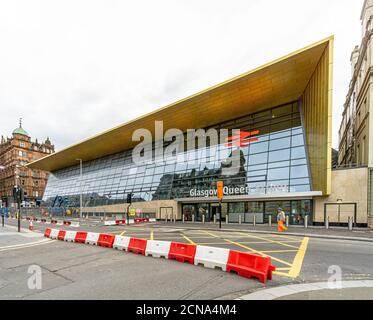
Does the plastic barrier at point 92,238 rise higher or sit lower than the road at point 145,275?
lower

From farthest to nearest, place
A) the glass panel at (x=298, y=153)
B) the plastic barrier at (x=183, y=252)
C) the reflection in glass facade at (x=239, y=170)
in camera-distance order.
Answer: the reflection in glass facade at (x=239, y=170)
the glass panel at (x=298, y=153)
the plastic barrier at (x=183, y=252)

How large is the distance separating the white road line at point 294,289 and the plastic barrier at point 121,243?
21.5 feet

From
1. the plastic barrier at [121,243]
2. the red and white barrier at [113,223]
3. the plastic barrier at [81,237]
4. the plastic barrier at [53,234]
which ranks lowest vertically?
the red and white barrier at [113,223]

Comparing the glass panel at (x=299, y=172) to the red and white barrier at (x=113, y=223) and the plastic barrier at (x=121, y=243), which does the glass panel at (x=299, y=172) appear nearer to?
the plastic barrier at (x=121, y=243)

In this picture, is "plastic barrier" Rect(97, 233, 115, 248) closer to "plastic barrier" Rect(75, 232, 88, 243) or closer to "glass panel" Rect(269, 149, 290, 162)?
"plastic barrier" Rect(75, 232, 88, 243)

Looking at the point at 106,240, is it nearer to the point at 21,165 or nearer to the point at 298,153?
the point at 298,153

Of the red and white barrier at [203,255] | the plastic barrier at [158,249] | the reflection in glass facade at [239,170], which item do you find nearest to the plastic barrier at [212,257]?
the red and white barrier at [203,255]

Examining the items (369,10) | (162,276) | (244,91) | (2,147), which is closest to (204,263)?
(162,276)

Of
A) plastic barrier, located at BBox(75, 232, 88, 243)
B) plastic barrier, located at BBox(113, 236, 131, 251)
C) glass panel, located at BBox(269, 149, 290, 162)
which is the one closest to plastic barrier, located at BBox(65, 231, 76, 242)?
plastic barrier, located at BBox(75, 232, 88, 243)

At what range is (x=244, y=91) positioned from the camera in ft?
78.2

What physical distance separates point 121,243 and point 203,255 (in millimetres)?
4574

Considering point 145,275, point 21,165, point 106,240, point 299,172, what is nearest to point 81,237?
point 106,240

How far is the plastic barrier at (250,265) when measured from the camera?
231 inches

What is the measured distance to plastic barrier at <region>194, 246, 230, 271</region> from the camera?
272 inches
